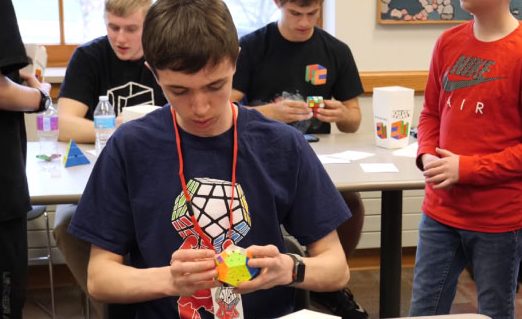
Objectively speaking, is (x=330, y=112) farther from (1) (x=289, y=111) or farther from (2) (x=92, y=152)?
(2) (x=92, y=152)

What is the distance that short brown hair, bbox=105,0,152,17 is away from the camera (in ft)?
8.51

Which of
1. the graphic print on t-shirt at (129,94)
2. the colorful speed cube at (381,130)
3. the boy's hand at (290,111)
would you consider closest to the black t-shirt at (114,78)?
the graphic print on t-shirt at (129,94)

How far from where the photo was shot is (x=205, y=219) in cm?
142

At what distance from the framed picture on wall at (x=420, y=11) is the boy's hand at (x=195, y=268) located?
2762 millimetres

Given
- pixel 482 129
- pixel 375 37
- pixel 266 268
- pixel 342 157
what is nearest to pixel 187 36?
pixel 266 268

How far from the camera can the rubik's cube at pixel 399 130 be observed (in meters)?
2.71

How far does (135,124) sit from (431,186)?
1.01m

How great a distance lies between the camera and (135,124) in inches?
57.9

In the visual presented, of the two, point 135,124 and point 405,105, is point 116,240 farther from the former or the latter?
point 405,105

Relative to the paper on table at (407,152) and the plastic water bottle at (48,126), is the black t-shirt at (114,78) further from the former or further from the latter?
the paper on table at (407,152)

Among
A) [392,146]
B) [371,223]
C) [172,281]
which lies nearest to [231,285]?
[172,281]

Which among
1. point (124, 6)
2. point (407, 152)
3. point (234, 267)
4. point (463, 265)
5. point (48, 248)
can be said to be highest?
point (124, 6)

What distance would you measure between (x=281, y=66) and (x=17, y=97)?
1383 mm

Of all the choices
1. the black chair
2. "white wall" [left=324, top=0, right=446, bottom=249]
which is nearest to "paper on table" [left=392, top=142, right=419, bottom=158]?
"white wall" [left=324, top=0, right=446, bottom=249]
